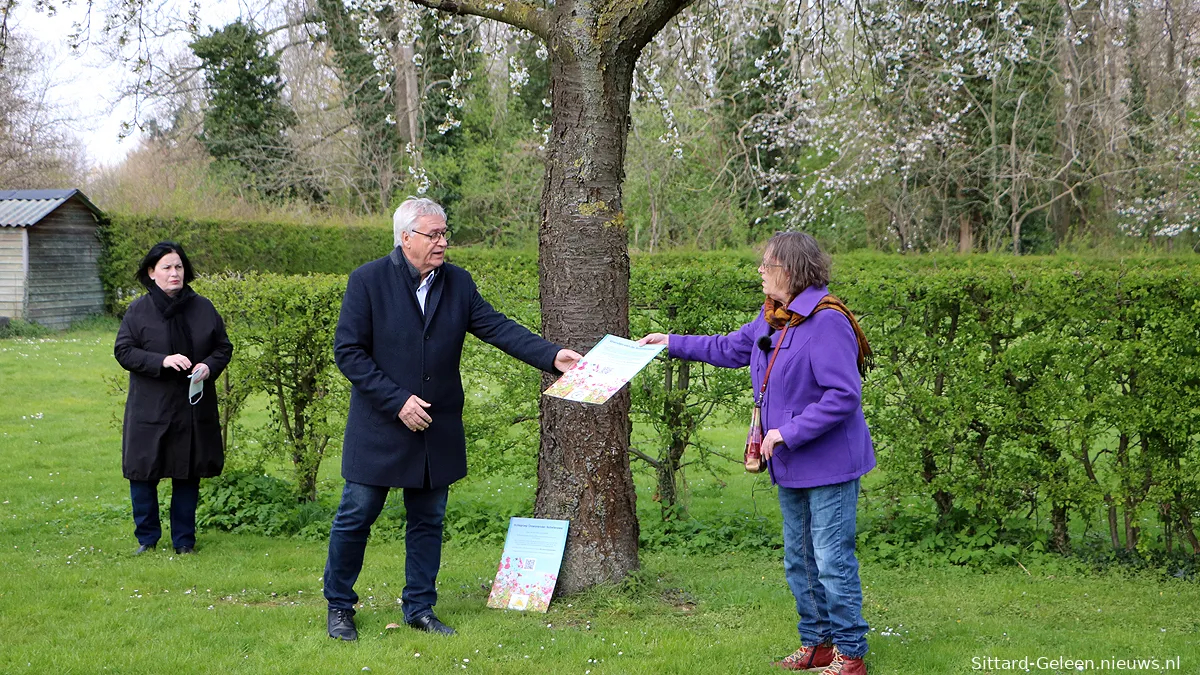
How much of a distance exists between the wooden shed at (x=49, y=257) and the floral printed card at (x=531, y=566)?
726 inches

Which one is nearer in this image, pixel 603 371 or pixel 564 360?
pixel 603 371

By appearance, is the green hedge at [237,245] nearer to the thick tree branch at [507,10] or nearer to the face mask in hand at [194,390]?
the face mask in hand at [194,390]

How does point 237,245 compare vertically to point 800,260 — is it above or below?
above

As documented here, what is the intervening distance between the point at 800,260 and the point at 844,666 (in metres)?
1.57

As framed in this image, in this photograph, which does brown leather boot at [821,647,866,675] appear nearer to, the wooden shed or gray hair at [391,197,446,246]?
gray hair at [391,197,446,246]

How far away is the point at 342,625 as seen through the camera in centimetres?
436

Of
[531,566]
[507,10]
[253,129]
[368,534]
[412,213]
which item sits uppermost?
[253,129]

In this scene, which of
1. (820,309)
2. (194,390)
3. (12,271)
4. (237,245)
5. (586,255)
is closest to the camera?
(820,309)

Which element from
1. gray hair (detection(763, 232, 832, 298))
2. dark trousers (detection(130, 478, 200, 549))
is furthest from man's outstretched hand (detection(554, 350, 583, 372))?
dark trousers (detection(130, 478, 200, 549))

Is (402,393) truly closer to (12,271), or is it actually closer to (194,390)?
(194,390)

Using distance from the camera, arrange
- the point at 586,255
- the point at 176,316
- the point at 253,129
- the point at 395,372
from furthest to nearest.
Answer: the point at 253,129 → the point at 176,316 → the point at 586,255 → the point at 395,372

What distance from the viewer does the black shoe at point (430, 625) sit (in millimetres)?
4402

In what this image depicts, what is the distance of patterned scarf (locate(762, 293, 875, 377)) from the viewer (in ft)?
12.5

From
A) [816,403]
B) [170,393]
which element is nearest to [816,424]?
[816,403]
